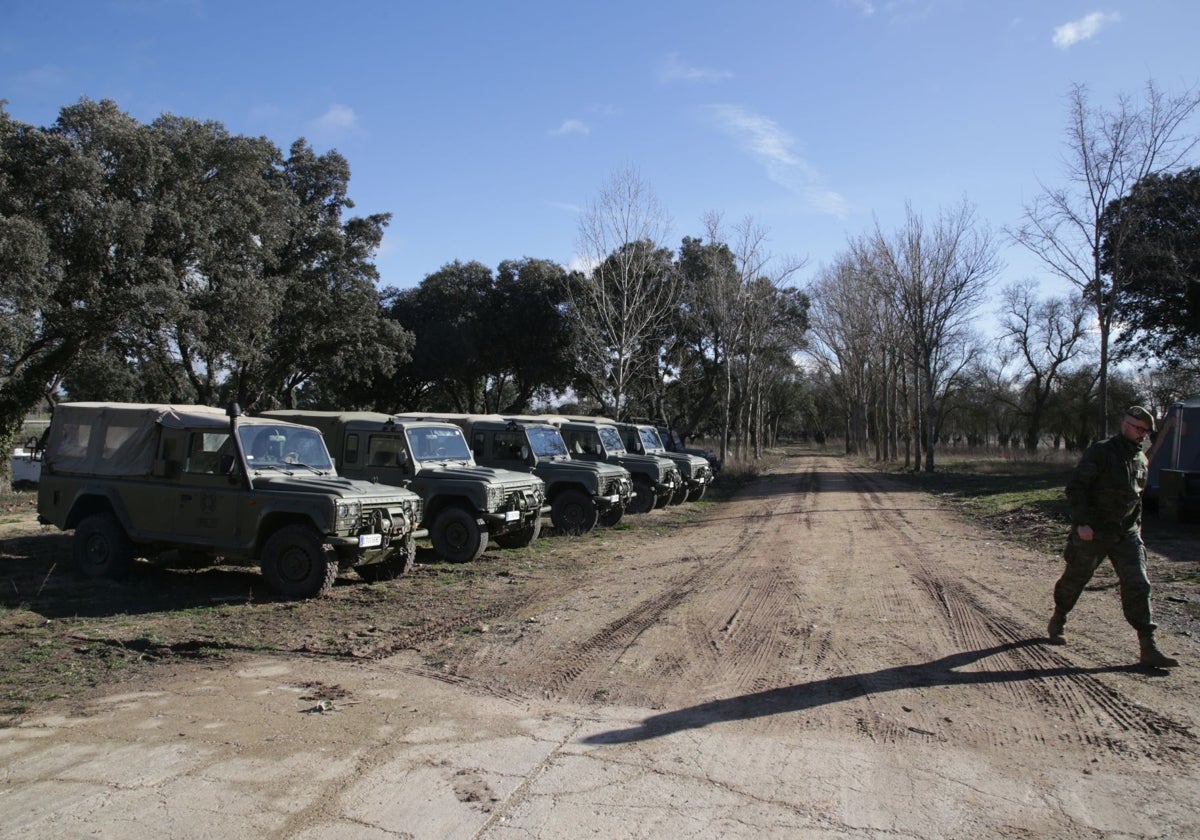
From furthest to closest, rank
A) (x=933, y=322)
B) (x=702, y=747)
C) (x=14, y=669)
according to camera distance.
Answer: (x=933, y=322)
(x=14, y=669)
(x=702, y=747)

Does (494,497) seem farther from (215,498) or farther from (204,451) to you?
(204,451)

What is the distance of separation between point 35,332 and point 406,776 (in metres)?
21.3

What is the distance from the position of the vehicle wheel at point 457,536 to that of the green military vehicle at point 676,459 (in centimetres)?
840

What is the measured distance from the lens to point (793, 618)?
7.45 meters

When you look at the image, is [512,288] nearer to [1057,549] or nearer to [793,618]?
[1057,549]

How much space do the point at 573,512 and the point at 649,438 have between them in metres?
6.93

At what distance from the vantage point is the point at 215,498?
8.67 metres

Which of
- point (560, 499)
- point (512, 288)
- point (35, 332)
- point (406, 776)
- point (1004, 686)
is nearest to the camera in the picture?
point (406, 776)

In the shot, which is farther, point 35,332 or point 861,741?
point 35,332

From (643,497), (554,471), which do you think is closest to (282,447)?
(554,471)

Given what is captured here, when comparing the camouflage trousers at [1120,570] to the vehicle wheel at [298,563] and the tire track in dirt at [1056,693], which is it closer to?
the tire track in dirt at [1056,693]

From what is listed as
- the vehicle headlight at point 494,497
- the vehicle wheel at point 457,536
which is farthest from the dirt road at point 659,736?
the vehicle wheel at point 457,536

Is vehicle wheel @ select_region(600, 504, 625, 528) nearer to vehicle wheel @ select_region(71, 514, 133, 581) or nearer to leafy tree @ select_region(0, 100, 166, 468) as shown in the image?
vehicle wheel @ select_region(71, 514, 133, 581)

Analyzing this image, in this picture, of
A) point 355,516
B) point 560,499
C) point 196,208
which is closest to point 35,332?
point 196,208
